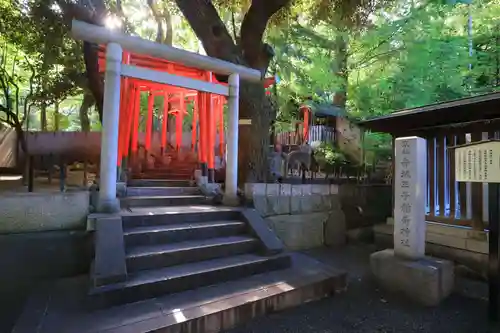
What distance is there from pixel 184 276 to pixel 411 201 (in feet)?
12.8

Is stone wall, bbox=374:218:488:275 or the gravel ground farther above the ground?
stone wall, bbox=374:218:488:275

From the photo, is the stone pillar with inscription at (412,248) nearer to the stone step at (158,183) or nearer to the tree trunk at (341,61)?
the stone step at (158,183)

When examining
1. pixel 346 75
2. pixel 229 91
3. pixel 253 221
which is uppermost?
pixel 346 75

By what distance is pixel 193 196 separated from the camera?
23.1ft

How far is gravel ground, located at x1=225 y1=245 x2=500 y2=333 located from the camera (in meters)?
4.13

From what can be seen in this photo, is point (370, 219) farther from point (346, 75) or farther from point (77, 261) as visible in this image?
point (77, 261)

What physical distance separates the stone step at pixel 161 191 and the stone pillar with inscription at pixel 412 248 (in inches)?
168

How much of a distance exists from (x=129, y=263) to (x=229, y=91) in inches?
156

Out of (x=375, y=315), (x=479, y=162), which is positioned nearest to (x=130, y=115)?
(x=375, y=315)

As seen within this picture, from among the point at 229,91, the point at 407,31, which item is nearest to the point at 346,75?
the point at 407,31

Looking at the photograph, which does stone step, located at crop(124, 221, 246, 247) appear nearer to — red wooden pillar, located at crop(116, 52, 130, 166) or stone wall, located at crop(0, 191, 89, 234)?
stone wall, located at crop(0, 191, 89, 234)

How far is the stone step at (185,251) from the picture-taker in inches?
179

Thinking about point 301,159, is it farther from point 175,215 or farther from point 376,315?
point 376,315

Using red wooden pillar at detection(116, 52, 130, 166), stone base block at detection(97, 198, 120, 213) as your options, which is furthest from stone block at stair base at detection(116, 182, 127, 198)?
stone base block at detection(97, 198, 120, 213)
